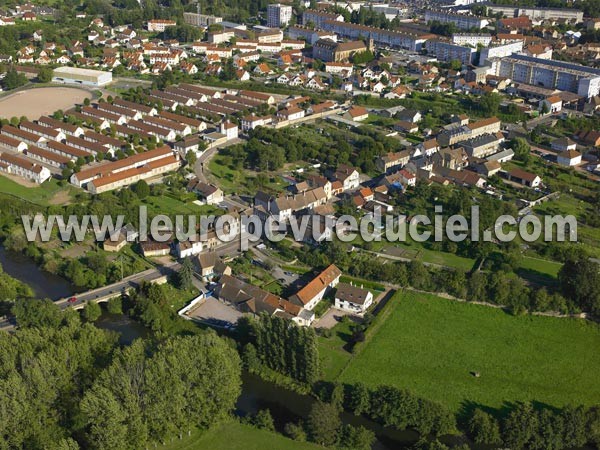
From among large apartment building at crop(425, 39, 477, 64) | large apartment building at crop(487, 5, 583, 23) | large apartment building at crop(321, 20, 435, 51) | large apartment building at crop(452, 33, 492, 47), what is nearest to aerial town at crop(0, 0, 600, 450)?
large apartment building at crop(425, 39, 477, 64)

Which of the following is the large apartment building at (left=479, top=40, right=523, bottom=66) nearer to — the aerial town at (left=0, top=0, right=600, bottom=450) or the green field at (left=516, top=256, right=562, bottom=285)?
the aerial town at (left=0, top=0, right=600, bottom=450)

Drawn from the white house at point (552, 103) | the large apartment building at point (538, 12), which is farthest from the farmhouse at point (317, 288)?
the large apartment building at point (538, 12)

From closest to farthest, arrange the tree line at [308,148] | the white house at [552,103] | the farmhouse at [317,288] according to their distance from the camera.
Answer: the farmhouse at [317,288]
the tree line at [308,148]
the white house at [552,103]

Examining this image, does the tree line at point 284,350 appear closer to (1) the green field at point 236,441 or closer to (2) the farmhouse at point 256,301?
(2) the farmhouse at point 256,301

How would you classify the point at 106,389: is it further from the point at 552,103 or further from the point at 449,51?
the point at 449,51

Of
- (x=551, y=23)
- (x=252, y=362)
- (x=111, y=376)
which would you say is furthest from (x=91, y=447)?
(x=551, y=23)

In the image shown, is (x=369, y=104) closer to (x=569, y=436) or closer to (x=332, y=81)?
(x=332, y=81)
